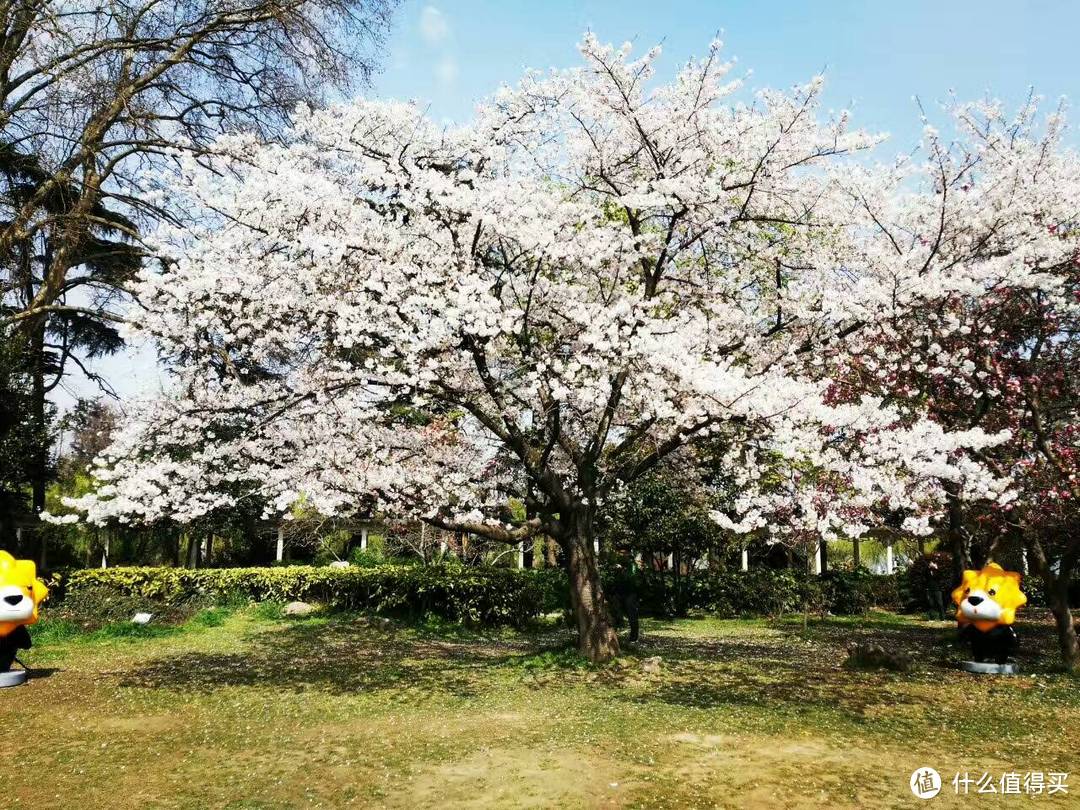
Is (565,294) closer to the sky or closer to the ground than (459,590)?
closer to the sky

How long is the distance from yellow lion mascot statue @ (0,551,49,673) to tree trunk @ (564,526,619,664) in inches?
241

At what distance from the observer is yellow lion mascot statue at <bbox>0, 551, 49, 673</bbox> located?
318 inches

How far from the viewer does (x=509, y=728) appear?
6.53m

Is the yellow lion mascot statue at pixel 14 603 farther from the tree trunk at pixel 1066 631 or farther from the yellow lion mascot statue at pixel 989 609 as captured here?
the tree trunk at pixel 1066 631

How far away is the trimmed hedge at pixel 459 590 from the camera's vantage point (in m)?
15.1

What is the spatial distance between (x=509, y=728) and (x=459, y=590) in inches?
341

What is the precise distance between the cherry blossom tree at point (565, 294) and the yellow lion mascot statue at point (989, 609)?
1.13 metres

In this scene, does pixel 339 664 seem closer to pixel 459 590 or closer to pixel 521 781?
pixel 459 590

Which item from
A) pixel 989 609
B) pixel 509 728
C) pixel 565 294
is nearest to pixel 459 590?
pixel 565 294

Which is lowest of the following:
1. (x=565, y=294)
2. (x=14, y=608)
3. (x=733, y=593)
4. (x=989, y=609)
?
(x=733, y=593)

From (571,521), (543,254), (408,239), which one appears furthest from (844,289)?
(408,239)

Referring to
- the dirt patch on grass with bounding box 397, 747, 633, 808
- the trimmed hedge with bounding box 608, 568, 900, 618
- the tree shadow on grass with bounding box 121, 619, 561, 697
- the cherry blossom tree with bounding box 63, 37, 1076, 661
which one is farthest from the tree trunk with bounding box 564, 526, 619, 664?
the trimmed hedge with bounding box 608, 568, 900, 618

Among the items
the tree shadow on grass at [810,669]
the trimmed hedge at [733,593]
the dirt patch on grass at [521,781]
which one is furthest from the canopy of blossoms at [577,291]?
the trimmed hedge at [733,593]

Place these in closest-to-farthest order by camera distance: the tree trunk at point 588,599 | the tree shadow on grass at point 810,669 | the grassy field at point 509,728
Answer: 1. the grassy field at point 509,728
2. the tree shadow on grass at point 810,669
3. the tree trunk at point 588,599
